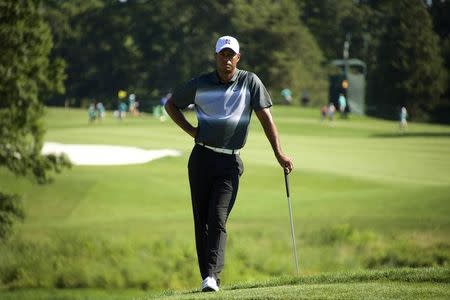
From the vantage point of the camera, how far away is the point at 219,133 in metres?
7.50

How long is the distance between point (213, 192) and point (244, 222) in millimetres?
16146

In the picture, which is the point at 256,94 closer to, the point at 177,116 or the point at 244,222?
the point at 177,116

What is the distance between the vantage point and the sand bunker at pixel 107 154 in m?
36.5

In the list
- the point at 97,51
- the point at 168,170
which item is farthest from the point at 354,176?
the point at 97,51

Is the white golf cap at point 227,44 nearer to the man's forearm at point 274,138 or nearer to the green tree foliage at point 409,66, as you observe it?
the man's forearm at point 274,138

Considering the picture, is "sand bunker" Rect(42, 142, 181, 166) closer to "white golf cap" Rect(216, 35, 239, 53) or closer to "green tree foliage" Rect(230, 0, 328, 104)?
"white golf cap" Rect(216, 35, 239, 53)

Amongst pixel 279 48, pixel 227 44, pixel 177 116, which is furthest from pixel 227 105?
pixel 279 48

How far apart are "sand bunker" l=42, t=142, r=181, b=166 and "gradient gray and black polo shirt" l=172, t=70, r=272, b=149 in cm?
2790

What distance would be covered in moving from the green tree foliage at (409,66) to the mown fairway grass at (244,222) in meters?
24.6

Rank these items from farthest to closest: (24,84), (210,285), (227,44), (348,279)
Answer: (24,84), (348,279), (210,285), (227,44)

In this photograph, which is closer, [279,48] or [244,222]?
[244,222]

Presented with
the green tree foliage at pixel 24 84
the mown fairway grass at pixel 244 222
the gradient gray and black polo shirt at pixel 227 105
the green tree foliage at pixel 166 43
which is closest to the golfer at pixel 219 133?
the gradient gray and black polo shirt at pixel 227 105

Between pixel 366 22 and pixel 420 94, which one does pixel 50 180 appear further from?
Answer: pixel 366 22

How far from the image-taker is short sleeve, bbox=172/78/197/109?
25.0 ft
